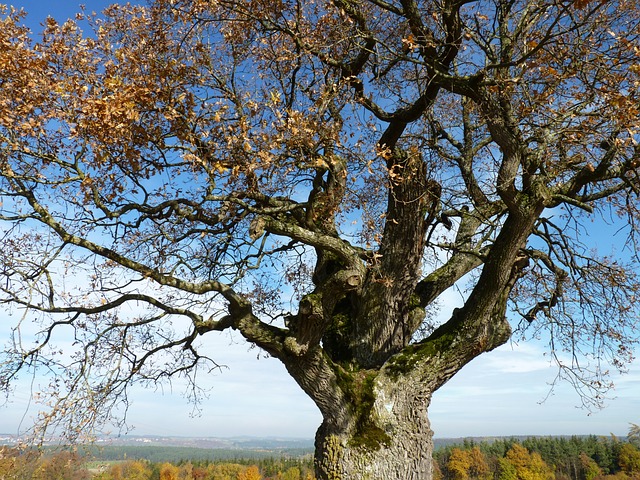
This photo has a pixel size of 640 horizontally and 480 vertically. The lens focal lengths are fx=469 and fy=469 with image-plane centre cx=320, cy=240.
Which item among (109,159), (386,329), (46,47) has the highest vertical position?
(46,47)

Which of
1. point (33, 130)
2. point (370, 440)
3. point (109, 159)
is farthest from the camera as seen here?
point (370, 440)

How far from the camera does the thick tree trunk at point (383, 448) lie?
262 inches

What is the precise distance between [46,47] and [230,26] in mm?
2868

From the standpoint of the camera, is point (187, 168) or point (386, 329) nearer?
point (187, 168)

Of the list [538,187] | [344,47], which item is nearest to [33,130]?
[344,47]

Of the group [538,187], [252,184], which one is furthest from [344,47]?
[538,187]

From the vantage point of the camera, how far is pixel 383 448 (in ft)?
22.1

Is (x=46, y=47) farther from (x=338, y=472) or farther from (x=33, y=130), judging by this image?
(x=338, y=472)

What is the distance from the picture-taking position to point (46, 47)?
6496 millimetres

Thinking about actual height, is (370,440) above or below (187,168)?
below

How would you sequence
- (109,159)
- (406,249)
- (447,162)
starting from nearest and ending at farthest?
(109,159)
(406,249)
(447,162)

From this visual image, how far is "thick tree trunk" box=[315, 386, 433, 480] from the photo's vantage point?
665 centimetres

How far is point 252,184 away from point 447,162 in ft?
16.2

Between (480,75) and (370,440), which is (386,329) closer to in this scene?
(370,440)
